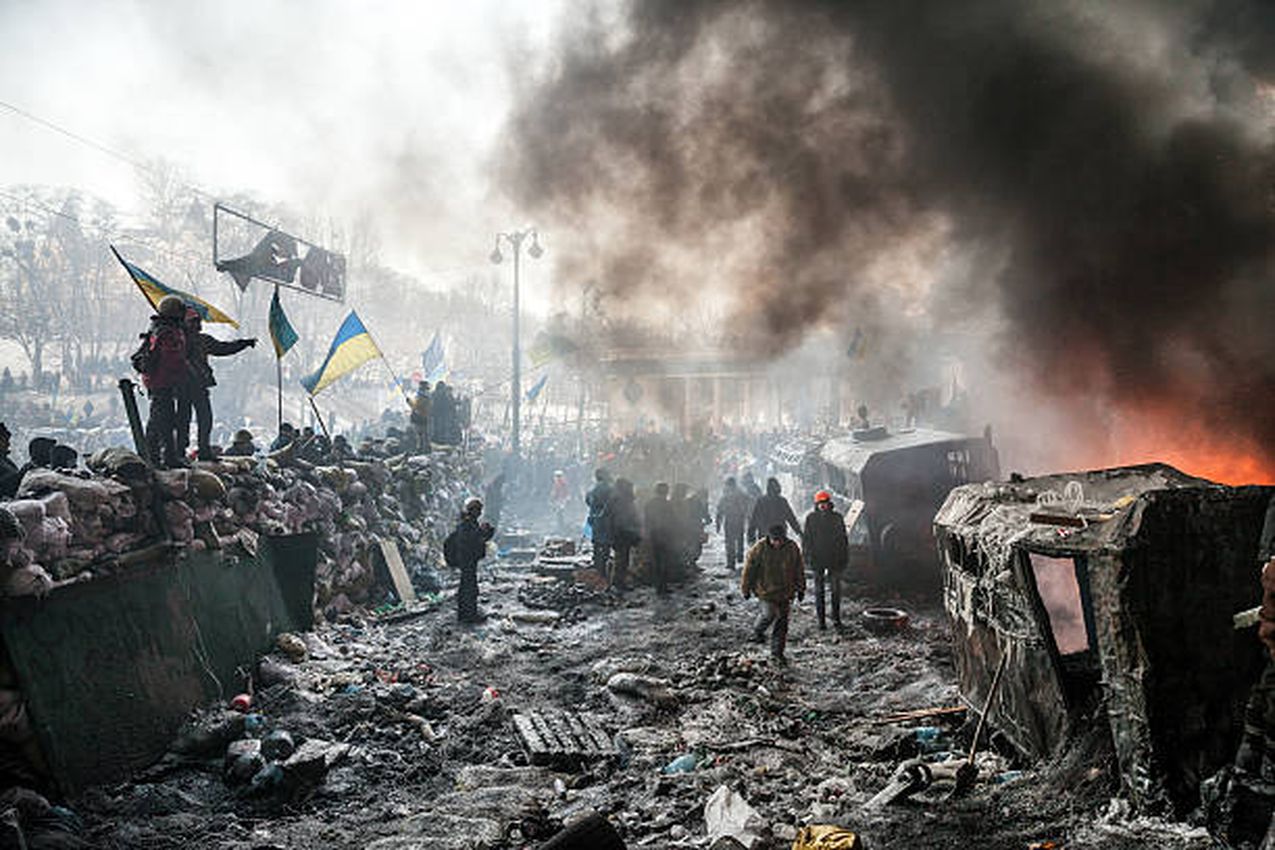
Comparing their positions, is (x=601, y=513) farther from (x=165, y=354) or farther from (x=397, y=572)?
(x=165, y=354)

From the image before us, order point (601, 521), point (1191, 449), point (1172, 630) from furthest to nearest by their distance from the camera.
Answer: point (601, 521) < point (1191, 449) < point (1172, 630)

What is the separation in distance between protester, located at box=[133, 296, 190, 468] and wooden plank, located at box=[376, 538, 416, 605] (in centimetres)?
390

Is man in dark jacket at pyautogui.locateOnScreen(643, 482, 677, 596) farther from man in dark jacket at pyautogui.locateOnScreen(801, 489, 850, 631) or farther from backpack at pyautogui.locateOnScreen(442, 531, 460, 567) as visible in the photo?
backpack at pyautogui.locateOnScreen(442, 531, 460, 567)

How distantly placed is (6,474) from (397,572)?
17.1 feet

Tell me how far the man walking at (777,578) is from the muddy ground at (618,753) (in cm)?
42

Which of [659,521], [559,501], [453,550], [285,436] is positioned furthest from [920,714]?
[559,501]

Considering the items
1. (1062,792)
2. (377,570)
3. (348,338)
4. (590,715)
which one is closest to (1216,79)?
(1062,792)

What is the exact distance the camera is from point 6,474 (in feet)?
20.8

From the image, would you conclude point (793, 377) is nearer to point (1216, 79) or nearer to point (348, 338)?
point (1216, 79)

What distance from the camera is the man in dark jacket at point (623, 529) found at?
12.0 m

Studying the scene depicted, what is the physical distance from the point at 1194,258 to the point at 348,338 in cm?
1273

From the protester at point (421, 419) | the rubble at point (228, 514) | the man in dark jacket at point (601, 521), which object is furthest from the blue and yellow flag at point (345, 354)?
the man in dark jacket at point (601, 521)

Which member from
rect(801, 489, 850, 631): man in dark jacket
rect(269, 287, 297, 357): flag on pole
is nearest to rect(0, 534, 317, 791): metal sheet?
rect(269, 287, 297, 357): flag on pole

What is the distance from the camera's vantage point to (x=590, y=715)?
6.73 meters
